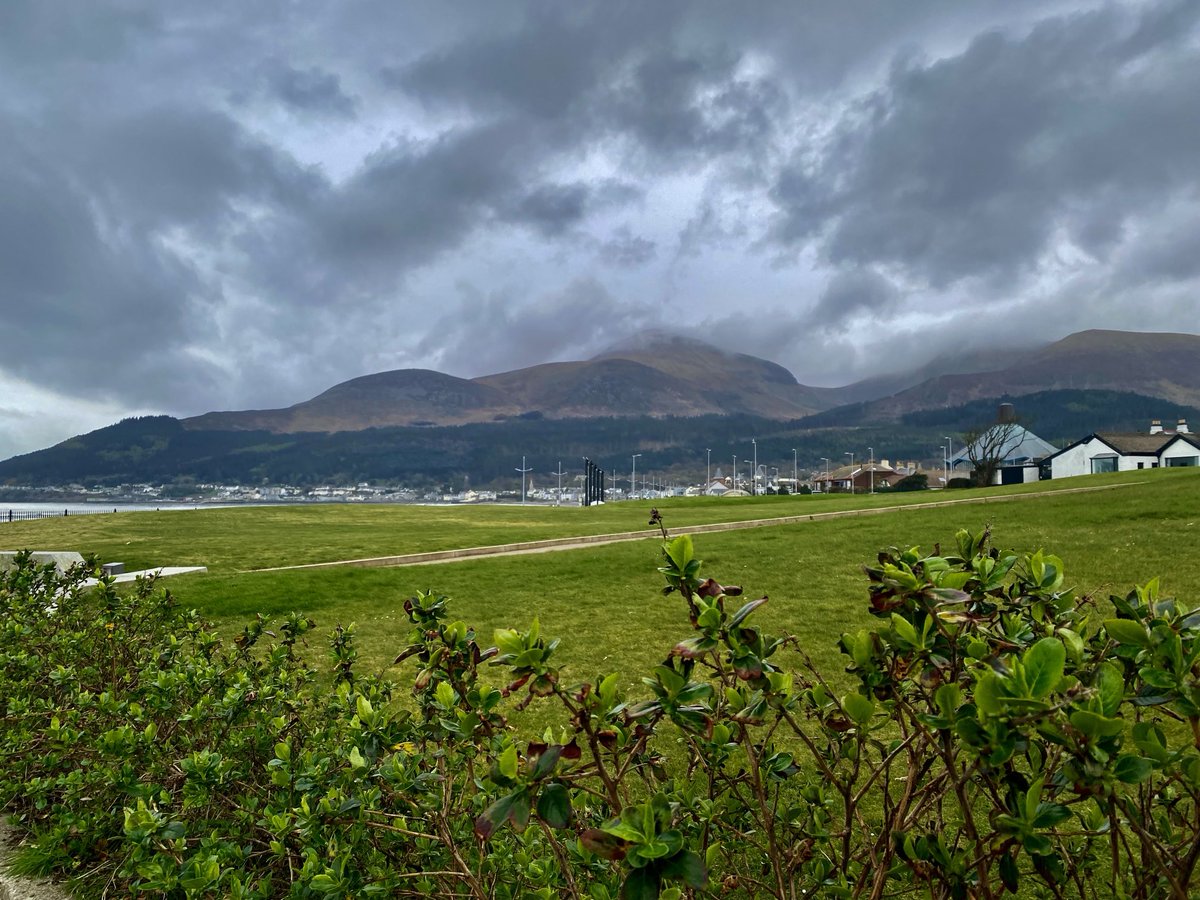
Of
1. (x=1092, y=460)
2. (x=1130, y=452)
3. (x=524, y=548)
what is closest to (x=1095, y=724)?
(x=524, y=548)

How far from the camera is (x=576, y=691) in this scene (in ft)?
4.71

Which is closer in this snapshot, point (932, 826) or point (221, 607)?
point (932, 826)

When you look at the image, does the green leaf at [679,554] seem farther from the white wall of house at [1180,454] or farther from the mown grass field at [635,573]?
the white wall of house at [1180,454]

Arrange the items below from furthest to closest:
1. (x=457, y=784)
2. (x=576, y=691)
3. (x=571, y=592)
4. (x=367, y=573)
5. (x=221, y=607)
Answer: (x=367, y=573), (x=571, y=592), (x=221, y=607), (x=457, y=784), (x=576, y=691)

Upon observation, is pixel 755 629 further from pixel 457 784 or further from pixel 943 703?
pixel 457 784

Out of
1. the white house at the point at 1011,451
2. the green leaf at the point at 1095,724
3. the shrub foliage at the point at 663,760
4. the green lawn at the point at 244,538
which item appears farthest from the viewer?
the white house at the point at 1011,451

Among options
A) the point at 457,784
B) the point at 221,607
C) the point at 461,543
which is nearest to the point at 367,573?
the point at 221,607

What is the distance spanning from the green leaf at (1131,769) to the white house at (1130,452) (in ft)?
237

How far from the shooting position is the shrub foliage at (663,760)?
116 cm

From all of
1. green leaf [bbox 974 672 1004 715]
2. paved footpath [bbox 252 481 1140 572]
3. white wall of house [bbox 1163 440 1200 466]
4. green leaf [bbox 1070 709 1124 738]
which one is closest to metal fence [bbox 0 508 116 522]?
paved footpath [bbox 252 481 1140 572]

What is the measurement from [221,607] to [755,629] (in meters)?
11.7

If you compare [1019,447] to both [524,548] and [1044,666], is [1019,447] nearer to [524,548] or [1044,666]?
[524,548]

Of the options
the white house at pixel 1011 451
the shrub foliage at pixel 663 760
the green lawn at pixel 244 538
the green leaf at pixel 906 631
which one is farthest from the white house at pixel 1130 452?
the green leaf at pixel 906 631

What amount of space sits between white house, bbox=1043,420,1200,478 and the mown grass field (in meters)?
50.1
